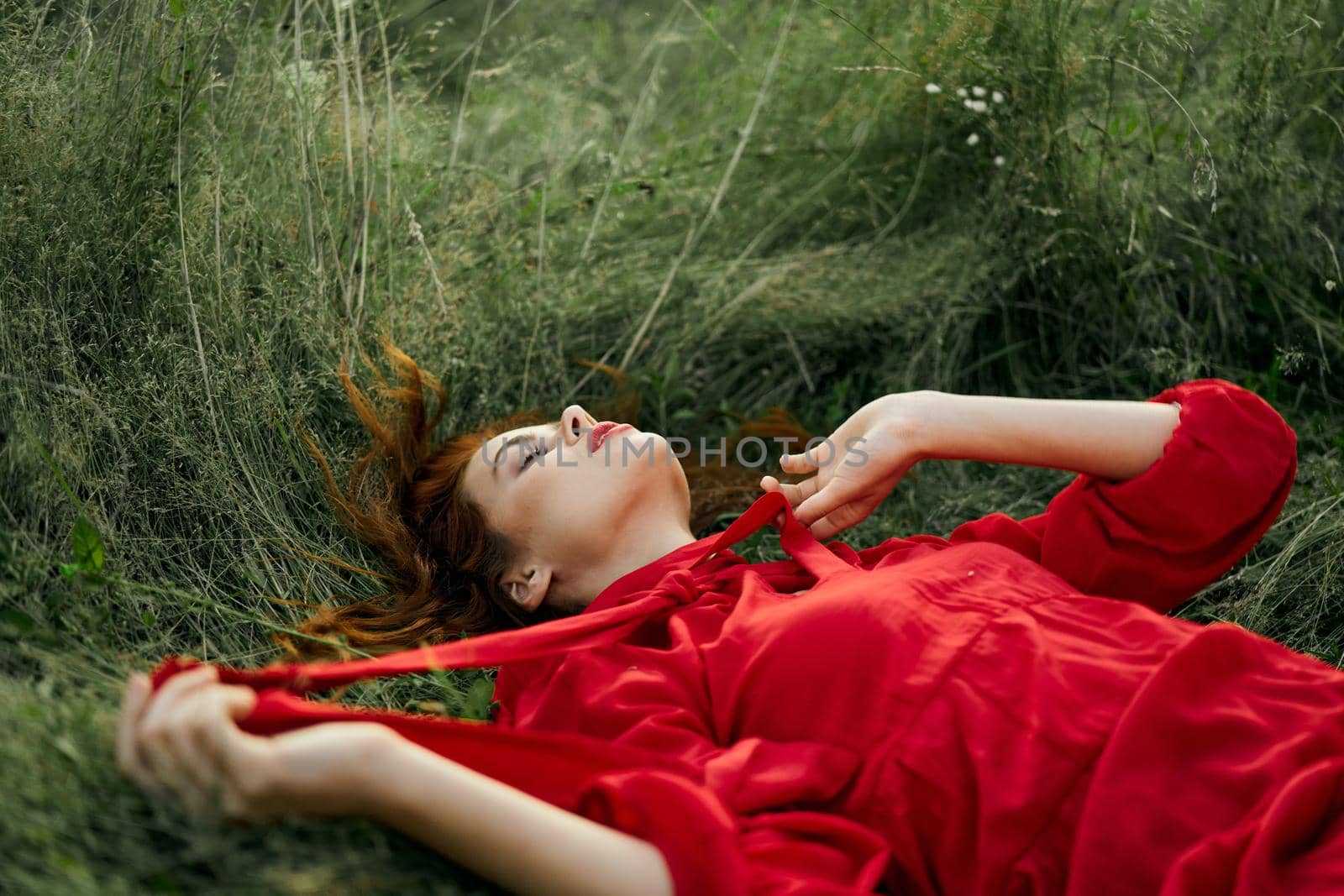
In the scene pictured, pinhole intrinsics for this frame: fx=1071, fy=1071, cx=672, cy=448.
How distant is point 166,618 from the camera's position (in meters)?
1.65

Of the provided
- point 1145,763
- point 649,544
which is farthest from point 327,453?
point 1145,763

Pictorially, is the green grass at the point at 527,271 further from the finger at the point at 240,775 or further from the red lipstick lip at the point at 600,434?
the red lipstick lip at the point at 600,434

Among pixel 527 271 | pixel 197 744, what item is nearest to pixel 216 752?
pixel 197 744

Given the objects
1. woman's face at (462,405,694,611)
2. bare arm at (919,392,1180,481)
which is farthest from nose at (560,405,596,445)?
bare arm at (919,392,1180,481)

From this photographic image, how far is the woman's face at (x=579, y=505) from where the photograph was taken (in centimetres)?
173

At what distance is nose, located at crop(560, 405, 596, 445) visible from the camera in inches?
69.9

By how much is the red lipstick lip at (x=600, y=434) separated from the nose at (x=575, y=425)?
0.04 ft

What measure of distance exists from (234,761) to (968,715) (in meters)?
0.85

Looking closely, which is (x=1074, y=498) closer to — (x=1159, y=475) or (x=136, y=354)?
(x=1159, y=475)

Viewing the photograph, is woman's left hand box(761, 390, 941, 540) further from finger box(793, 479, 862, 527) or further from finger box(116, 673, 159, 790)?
finger box(116, 673, 159, 790)

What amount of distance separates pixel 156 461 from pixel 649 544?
0.82 metres

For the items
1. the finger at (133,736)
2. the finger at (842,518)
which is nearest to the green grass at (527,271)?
the finger at (133,736)

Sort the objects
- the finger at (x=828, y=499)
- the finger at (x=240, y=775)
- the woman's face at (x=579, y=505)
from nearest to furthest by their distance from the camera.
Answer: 1. the finger at (x=240, y=775)
2. the finger at (x=828, y=499)
3. the woman's face at (x=579, y=505)

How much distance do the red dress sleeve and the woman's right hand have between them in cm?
106
